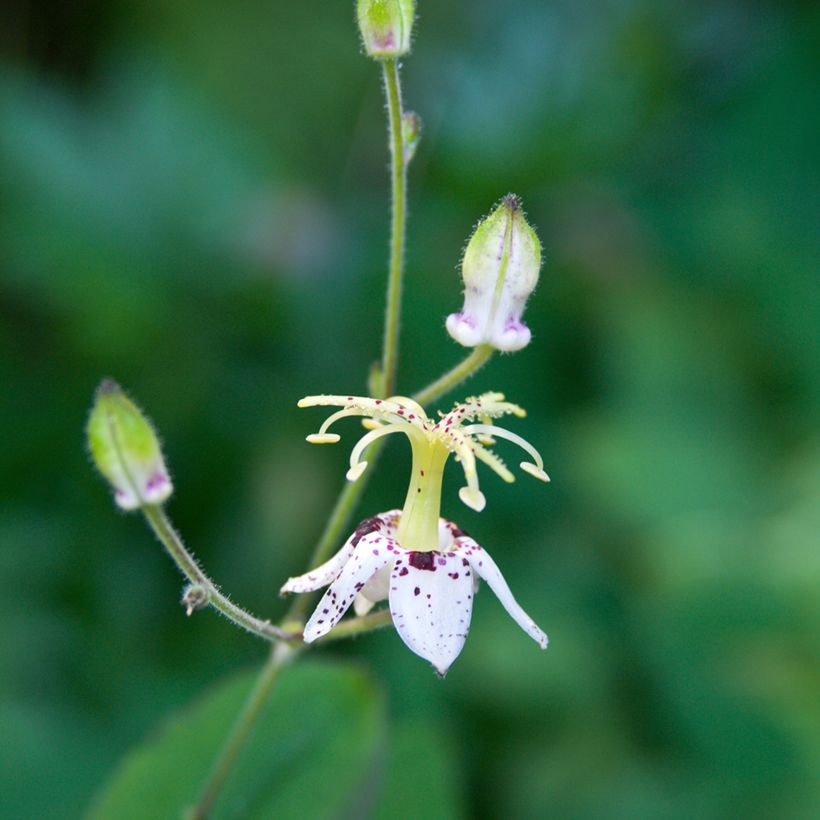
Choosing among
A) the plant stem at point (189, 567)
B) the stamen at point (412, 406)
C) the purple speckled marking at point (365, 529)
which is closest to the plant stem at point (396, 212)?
the stamen at point (412, 406)

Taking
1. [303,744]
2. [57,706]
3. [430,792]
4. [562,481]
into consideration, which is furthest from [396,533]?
[562,481]

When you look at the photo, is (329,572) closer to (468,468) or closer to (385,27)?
(468,468)

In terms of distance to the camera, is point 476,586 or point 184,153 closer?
point 476,586

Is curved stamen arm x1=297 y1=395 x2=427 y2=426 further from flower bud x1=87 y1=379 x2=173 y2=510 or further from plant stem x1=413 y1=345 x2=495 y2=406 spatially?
flower bud x1=87 y1=379 x2=173 y2=510

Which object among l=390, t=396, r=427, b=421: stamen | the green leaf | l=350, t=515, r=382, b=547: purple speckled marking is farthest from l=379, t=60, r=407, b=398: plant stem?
the green leaf

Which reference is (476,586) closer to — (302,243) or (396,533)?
(396,533)

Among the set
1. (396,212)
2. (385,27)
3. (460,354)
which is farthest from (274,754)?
(460,354)
